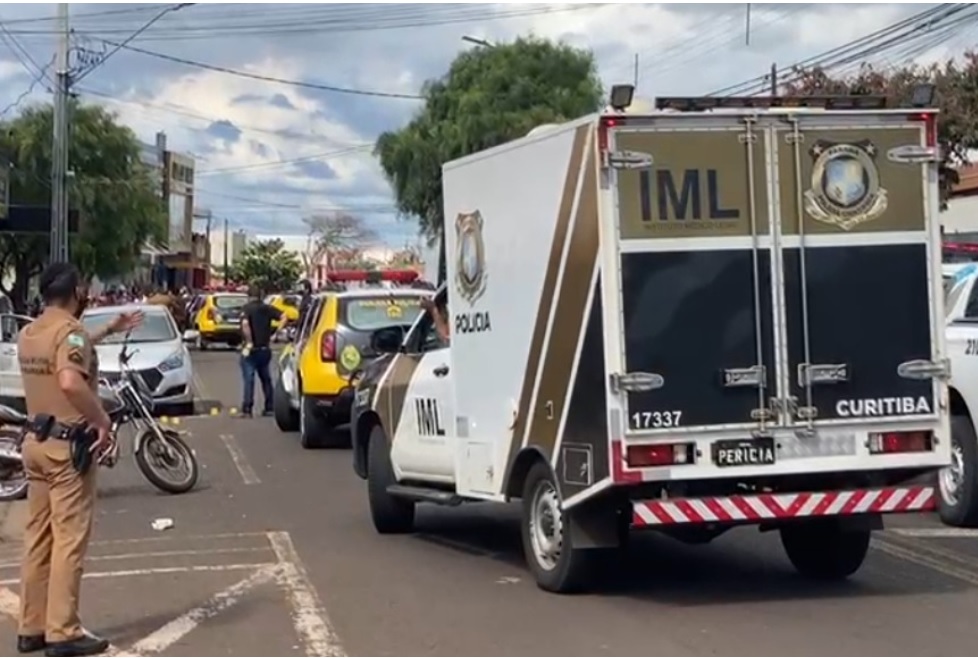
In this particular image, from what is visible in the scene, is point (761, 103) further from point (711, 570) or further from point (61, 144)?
point (61, 144)

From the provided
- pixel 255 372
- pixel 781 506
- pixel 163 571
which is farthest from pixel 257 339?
pixel 781 506

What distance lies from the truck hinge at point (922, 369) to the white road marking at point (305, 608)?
11.2 ft

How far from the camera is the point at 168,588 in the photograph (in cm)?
998

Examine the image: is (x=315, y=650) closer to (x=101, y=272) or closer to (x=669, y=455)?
(x=669, y=455)

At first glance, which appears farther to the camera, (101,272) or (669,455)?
(101,272)

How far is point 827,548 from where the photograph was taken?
991cm

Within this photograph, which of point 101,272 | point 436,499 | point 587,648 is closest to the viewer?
point 587,648

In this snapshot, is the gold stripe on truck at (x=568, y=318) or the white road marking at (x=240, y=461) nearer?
the gold stripe on truck at (x=568, y=318)

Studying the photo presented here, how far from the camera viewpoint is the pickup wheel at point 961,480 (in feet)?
39.2

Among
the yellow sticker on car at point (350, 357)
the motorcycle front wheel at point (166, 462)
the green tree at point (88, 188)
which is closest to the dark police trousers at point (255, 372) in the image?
the yellow sticker on car at point (350, 357)

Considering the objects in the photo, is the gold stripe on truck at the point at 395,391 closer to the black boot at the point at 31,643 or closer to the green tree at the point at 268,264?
the black boot at the point at 31,643

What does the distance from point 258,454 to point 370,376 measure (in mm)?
6069

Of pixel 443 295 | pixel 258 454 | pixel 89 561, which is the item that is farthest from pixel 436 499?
pixel 258 454

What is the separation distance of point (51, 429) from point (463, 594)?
9.08 feet
